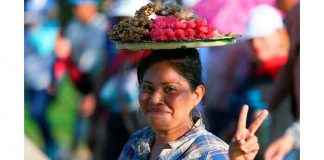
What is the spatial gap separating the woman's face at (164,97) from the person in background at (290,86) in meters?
2.23

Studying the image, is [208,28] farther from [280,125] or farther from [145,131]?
[280,125]

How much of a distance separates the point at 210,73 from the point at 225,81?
12 centimetres

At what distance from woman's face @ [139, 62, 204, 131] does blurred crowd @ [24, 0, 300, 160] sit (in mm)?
2086

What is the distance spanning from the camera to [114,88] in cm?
520

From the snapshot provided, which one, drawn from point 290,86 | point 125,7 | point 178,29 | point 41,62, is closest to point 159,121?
point 178,29

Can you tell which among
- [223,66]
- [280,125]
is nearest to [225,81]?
[223,66]

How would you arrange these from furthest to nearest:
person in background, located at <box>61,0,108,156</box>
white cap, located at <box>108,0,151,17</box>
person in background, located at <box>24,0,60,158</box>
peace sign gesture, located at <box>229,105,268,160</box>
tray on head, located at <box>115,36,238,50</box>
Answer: person in background, located at <box>24,0,60,158</box> < person in background, located at <box>61,0,108,156</box> < white cap, located at <box>108,0,151,17</box> < tray on head, located at <box>115,36,238,50</box> < peace sign gesture, located at <box>229,105,268,160</box>

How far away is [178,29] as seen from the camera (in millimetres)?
2723

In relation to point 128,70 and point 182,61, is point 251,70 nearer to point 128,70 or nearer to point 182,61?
point 128,70

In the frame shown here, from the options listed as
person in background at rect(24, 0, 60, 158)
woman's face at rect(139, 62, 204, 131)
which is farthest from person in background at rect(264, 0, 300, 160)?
woman's face at rect(139, 62, 204, 131)

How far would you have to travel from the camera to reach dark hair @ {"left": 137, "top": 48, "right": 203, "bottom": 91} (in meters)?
2.76

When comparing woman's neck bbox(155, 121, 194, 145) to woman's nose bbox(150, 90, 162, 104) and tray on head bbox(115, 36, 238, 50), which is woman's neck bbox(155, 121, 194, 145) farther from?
tray on head bbox(115, 36, 238, 50)

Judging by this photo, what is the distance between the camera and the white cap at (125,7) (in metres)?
5.05

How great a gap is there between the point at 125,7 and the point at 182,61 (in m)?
2.38
